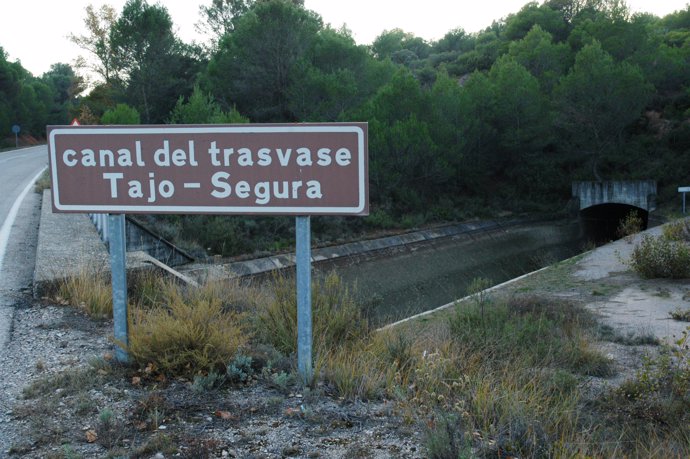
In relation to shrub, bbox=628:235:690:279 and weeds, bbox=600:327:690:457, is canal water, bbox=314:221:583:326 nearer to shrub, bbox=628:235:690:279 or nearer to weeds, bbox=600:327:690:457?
shrub, bbox=628:235:690:279

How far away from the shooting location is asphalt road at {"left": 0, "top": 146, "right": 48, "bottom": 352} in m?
6.05

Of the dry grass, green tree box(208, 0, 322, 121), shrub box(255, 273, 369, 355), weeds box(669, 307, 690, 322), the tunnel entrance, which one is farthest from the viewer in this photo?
the tunnel entrance

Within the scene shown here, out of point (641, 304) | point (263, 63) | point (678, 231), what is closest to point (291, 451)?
point (641, 304)

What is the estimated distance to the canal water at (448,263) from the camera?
2259cm

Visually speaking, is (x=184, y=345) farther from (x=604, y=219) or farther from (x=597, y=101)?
(x=604, y=219)

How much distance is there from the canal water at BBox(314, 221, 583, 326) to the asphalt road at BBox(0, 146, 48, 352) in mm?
9796

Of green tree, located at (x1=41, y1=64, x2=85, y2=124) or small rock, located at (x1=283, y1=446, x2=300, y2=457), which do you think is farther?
green tree, located at (x1=41, y1=64, x2=85, y2=124)

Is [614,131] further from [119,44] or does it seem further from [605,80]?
[119,44]

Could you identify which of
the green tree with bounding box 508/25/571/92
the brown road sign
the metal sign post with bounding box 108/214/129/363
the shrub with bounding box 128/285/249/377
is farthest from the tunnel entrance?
the metal sign post with bounding box 108/214/129/363

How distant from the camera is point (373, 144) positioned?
3031 cm

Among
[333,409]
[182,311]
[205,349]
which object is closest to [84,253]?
[182,311]

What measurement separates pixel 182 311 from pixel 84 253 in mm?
3930

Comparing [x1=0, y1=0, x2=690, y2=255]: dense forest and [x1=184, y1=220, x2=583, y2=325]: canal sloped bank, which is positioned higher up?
[x1=0, y1=0, x2=690, y2=255]: dense forest

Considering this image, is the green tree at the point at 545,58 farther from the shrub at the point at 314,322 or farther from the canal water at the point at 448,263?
the shrub at the point at 314,322
